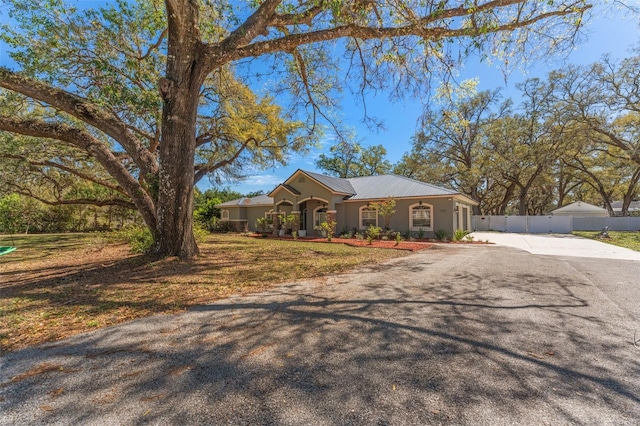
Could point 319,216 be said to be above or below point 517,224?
above

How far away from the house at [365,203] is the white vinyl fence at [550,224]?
18.5ft

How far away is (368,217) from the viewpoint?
19469mm

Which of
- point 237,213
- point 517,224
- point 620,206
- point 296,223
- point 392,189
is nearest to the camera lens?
point 392,189

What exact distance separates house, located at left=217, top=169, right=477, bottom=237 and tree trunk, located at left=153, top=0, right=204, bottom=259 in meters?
12.0

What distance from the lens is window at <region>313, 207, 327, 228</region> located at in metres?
21.1

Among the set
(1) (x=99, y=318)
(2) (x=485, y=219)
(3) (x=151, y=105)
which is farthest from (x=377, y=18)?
(2) (x=485, y=219)

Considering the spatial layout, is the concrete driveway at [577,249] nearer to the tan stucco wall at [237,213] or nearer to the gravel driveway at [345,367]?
the gravel driveway at [345,367]

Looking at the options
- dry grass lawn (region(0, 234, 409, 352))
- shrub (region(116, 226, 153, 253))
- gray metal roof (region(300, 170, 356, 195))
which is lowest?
dry grass lawn (region(0, 234, 409, 352))

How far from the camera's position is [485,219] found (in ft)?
87.0

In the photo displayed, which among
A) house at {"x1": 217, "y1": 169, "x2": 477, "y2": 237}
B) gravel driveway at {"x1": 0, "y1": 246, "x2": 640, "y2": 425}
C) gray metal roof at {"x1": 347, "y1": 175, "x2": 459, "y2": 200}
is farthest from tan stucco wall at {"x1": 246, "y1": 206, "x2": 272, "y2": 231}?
gravel driveway at {"x1": 0, "y1": 246, "x2": 640, "y2": 425}

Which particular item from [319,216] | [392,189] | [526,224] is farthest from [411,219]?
[526,224]

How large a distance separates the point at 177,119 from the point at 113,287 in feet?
14.4

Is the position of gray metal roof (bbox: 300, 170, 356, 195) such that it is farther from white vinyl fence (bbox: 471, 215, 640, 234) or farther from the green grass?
the green grass

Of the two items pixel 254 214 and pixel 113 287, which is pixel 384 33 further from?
pixel 254 214
